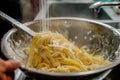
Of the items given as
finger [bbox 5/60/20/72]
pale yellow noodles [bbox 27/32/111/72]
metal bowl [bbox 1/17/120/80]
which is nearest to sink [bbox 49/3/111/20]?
metal bowl [bbox 1/17/120/80]

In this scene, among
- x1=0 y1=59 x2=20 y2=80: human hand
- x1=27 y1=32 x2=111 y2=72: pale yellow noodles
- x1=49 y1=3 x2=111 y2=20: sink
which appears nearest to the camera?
x1=0 y1=59 x2=20 y2=80: human hand

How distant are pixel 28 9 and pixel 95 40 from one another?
1.19 m

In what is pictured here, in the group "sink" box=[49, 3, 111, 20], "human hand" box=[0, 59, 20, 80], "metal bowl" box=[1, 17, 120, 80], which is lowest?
"sink" box=[49, 3, 111, 20]

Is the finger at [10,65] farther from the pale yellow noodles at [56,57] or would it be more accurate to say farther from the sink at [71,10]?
the sink at [71,10]

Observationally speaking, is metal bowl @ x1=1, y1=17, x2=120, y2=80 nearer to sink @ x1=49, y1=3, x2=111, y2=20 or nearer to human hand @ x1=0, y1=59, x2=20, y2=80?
human hand @ x1=0, y1=59, x2=20, y2=80

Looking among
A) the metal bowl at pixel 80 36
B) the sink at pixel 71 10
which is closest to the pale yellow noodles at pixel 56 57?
the metal bowl at pixel 80 36

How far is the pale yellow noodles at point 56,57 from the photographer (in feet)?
3.76

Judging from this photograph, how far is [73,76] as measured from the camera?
0.89 m

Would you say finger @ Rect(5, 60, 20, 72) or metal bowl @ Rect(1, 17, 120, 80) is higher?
finger @ Rect(5, 60, 20, 72)

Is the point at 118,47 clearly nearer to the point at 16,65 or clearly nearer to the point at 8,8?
the point at 16,65

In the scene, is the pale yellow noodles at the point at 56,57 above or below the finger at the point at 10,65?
below

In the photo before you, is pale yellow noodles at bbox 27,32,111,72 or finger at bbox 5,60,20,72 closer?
finger at bbox 5,60,20,72

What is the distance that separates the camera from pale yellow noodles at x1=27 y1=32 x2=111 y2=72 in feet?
3.76

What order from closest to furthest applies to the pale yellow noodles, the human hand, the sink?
the human hand
the pale yellow noodles
the sink
